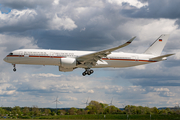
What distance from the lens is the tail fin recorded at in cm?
5475

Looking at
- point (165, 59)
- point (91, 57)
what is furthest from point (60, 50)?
point (165, 59)

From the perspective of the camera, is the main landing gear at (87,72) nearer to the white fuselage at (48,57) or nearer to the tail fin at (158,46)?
the white fuselage at (48,57)

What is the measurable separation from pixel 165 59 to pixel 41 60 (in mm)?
27153

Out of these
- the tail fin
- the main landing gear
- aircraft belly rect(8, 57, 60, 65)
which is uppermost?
the tail fin

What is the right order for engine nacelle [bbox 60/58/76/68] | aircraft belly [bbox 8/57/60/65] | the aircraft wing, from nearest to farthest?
1. the aircraft wing
2. engine nacelle [bbox 60/58/76/68]
3. aircraft belly [bbox 8/57/60/65]

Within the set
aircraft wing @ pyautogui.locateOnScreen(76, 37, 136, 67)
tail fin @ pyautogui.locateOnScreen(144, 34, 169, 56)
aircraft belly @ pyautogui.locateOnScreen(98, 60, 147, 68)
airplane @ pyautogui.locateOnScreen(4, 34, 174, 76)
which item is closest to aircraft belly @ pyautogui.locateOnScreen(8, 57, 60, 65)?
Answer: airplane @ pyautogui.locateOnScreen(4, 34, 174, 76)

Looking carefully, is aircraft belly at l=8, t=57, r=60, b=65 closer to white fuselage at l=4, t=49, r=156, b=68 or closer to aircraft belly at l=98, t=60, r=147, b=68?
white fuselage at l=4, t=49, r=156, b=68

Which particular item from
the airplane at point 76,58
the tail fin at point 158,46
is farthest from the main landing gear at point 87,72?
the tail fin at point 158,46

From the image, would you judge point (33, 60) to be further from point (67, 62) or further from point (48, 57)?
point (67, 62)

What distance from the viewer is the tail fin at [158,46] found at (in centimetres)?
5475

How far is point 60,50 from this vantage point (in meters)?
46.4

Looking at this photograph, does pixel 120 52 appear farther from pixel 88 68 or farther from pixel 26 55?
pixel 26 55

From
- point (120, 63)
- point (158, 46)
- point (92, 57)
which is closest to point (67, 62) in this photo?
point (92, 57)

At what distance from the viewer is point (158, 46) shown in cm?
5566
